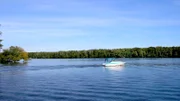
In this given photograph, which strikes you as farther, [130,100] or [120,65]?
[120,65]

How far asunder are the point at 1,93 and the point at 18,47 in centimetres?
11368

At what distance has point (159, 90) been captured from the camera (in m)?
34.5

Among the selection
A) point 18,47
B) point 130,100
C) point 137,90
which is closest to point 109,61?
point 18,47

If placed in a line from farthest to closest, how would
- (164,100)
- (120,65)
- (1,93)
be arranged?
(120,65) → (1,93) → (164,100)

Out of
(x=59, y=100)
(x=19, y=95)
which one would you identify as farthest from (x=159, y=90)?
(x=19, y=95)

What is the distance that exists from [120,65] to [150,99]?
68550 mm

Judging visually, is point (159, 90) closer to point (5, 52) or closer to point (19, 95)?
point (19, 95)

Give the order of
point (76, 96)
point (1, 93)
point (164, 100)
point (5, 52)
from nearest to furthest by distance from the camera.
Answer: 1. point (164, 100)
2. point (76, 96)
3. point (1, 93)
4. point (5, 52)

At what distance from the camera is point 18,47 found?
145125 millimetres

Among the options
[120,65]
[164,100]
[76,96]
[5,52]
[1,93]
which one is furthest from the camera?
[5,52]

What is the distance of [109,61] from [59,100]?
74.0 meters

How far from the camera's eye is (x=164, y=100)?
28.3m

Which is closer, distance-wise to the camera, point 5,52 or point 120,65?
point 120,65

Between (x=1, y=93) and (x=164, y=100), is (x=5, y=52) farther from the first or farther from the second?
(x=164, y=100)
